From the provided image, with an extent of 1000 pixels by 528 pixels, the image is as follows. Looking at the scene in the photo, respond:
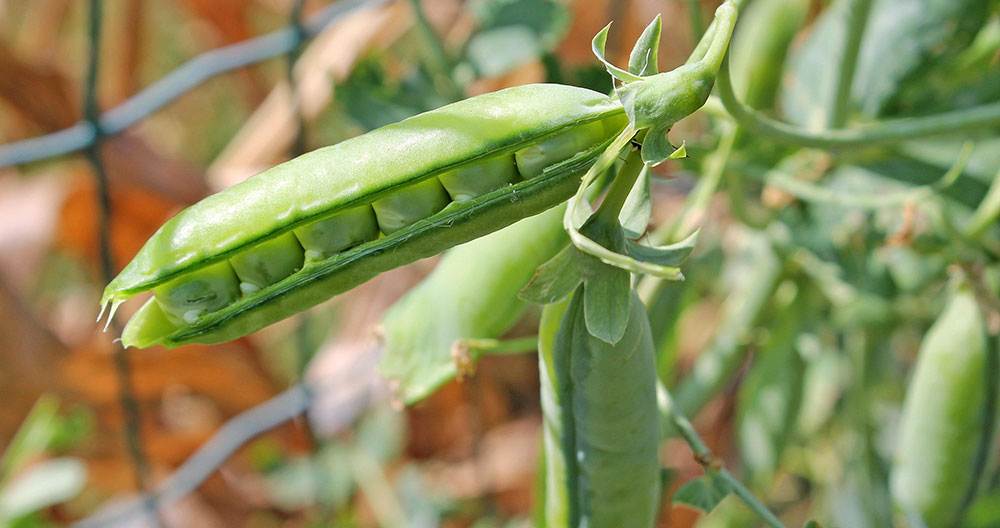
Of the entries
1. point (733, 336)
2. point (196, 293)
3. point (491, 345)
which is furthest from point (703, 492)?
point (733, 336)

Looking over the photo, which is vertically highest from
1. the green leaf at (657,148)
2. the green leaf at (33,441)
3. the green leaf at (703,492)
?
the green leaf at (657,148)

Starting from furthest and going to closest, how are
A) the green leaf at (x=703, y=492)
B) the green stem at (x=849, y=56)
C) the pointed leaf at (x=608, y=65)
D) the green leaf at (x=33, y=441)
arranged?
1. the green leaf at (x=33, y=441)
2. the green stem at (x=849, y=56)
3. the green leaf at (x=703, y=492)
4. the pointed leaf at (x=608, y=65)

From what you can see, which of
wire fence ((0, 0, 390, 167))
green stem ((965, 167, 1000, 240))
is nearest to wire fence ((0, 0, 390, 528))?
wire fence ((0, 0, 390, 167))

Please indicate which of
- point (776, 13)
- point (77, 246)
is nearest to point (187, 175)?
point (77, 246)

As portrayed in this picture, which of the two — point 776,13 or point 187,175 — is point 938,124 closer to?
point 776,13

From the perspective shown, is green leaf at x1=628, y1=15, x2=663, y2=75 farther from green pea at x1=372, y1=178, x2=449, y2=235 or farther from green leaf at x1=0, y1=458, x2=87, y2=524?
green leaf at x1=0, y1=458, x2=87, y2=524

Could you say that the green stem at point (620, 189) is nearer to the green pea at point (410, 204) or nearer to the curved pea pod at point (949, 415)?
the green pea at point (410, 204)

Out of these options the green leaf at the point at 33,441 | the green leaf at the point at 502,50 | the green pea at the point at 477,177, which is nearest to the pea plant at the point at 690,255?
the green pea at the point at 477,177
